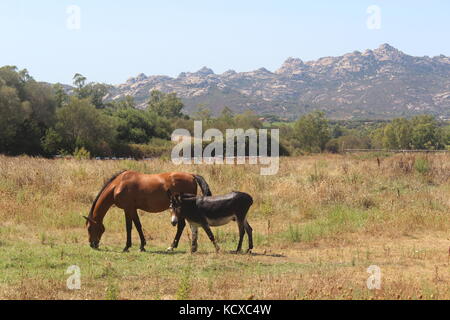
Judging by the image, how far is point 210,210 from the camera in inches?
458

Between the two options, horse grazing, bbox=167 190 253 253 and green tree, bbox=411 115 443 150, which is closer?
horse grazing, bbox=167 190 253 253

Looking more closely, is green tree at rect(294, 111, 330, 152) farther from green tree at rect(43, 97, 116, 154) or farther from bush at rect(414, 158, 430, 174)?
bush at rect(414, 158, 430, 174)

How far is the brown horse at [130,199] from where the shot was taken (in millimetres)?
12109

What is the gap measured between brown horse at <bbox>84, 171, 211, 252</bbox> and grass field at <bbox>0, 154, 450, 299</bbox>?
0.52 m

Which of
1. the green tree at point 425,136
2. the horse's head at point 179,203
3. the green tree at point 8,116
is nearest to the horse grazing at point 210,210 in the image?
the horse's head at point 179,203

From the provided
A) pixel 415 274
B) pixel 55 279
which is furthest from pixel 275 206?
pixel 55 279

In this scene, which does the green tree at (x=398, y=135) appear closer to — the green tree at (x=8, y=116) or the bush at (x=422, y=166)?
the green tree at (x=8, y=116)

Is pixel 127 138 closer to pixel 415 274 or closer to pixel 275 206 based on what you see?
pixel 275 206

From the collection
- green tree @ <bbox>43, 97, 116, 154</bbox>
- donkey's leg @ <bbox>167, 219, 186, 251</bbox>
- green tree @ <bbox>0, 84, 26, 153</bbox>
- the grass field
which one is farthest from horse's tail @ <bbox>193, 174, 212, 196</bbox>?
green tree @ <bbox>43, 97, 116, 154</bbox>

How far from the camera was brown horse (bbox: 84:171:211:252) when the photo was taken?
1211 cm

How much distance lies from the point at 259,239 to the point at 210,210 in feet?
8.06

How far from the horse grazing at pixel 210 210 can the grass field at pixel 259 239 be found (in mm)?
645

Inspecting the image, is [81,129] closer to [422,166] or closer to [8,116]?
[8,116]

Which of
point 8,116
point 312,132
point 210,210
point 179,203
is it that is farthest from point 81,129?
point 210,210
